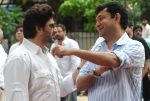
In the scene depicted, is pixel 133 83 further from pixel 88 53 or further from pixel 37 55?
pixel 37 55

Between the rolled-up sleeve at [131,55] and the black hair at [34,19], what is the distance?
0.69m

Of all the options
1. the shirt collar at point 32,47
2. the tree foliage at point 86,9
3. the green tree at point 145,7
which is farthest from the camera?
the green tree at point 145,7

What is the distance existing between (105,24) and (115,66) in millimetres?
360

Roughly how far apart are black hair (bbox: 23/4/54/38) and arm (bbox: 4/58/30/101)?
0.32 metres

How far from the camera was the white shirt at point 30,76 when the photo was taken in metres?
4.07

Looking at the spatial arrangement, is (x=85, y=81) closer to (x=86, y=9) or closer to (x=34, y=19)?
(x=34, y=19)

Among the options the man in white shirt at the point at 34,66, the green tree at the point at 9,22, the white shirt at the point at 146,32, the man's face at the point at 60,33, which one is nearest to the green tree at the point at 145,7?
the white shirt at the point at 146,32

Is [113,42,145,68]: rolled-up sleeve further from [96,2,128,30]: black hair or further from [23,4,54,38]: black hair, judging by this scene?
[23,4,54,38]: black hair

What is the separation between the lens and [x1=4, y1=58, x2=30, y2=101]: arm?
4.05 metres

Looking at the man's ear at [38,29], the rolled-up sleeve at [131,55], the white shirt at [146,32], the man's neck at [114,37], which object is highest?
the man's ear at [38,29]

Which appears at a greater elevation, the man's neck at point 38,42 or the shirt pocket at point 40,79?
the man's neck at point 38,42

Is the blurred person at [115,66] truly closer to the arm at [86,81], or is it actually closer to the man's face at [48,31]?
the arm at [86,81]

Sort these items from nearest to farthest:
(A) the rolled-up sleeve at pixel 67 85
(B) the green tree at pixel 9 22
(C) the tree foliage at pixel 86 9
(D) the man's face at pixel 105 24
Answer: (D) the man's face at pixel 105 24 < (A) the rolled-up sleeve at pixel 67 85 < (B) the green tree at pixel 9 22 < (C) the tree foliage at pixel 86 9

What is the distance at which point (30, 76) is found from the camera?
4152 mm
